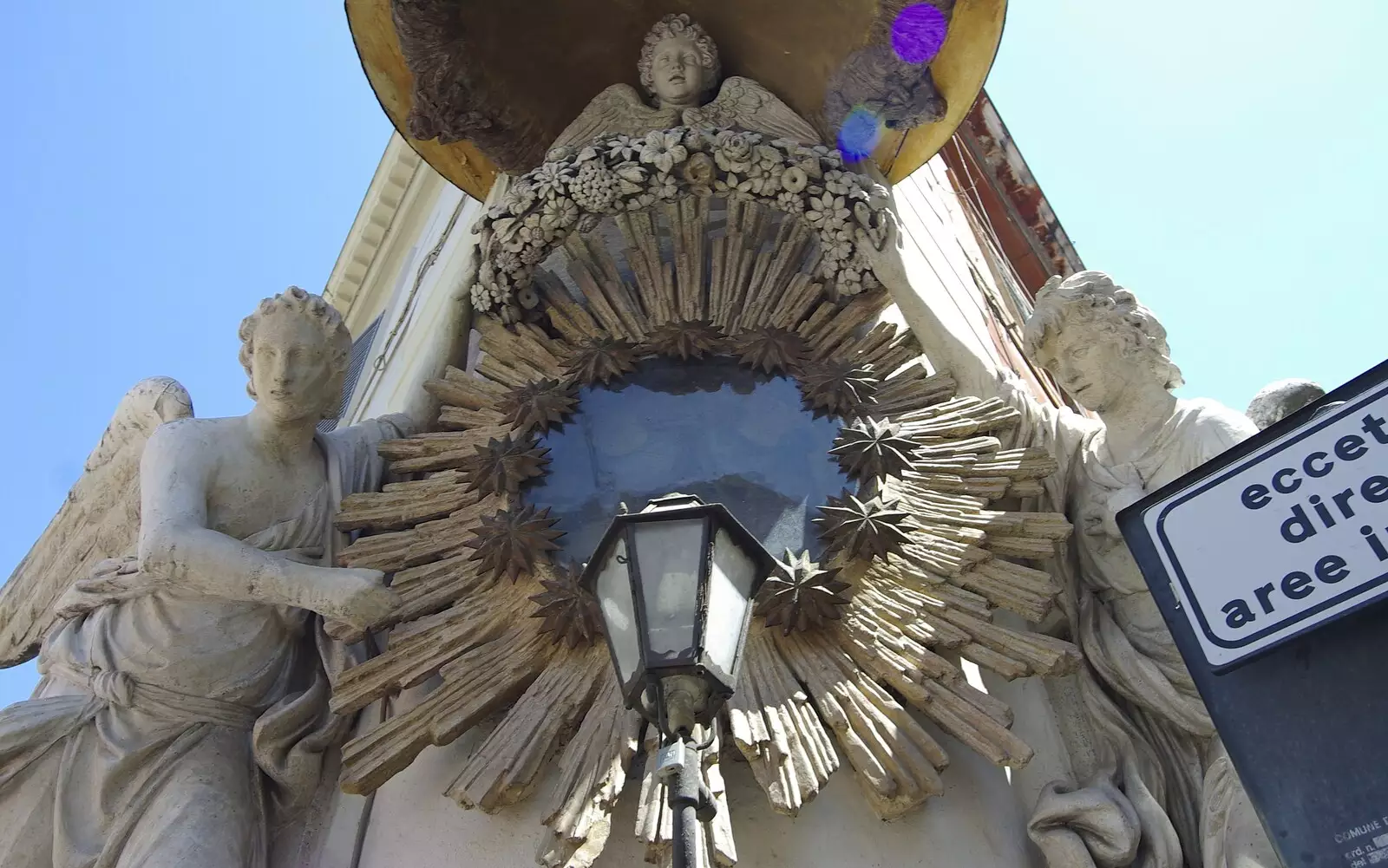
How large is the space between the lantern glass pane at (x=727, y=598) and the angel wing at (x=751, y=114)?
116 inches

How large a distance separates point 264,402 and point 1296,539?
116 inches

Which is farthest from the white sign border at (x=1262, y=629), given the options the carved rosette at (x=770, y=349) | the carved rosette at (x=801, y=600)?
the carved rosette at (x=770, y=349)

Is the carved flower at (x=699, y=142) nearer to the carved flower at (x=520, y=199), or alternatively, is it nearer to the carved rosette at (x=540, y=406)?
the carved flower at (x=520, y=199)

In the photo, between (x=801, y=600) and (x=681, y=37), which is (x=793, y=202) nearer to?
(x=681, y=37)

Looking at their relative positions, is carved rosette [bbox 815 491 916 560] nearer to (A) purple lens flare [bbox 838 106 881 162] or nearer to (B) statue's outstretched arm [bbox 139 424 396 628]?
(B) statue's outstretched arm [bbox 139 424 396 628]

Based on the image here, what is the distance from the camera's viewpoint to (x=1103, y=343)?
3926 millimetres

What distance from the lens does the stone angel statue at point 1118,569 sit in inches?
119

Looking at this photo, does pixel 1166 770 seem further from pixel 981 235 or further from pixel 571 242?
pixel 981 235

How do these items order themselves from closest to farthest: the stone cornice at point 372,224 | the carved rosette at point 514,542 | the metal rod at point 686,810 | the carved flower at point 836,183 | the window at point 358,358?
the metal rod at point 686,810 → the carved rosette at point 514,542 → the carved flower at point 836,183 → the window at point 358,358 → the stone cornice at point 372,224

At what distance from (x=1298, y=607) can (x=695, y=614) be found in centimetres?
96

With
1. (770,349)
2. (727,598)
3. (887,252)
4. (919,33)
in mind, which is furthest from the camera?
(919,33)

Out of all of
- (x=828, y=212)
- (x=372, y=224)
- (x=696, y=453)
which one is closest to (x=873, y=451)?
(x=696, y=453)

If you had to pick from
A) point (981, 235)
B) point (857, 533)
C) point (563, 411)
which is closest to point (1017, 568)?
point (857, 533)

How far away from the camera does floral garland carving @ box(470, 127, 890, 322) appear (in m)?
4.65
